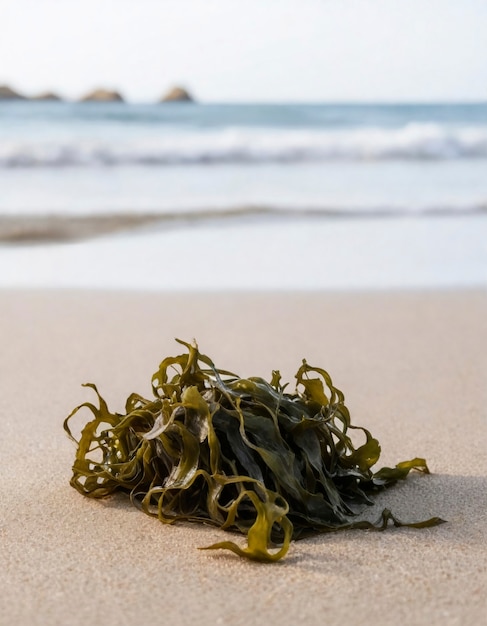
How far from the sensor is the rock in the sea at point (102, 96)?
1285 cm

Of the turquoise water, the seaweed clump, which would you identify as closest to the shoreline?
the turquoise water

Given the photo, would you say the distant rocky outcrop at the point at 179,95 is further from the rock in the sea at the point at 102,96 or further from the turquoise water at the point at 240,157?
the rock in the sea at the point at 102,96

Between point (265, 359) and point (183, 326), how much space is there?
0.53 m

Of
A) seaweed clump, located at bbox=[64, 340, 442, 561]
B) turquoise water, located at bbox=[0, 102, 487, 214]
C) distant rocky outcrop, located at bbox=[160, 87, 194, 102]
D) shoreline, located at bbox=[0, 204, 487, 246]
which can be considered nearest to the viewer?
seaweed clump, located at bbox=[64, 340, 442, 561]

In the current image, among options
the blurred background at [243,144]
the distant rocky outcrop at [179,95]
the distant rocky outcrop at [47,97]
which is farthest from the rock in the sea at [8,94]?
the distant rocky outcrop at [179,95]

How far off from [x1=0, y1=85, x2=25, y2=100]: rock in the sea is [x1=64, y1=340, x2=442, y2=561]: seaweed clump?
39.7 ft

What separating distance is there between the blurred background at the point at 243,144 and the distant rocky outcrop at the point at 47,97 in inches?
1.1

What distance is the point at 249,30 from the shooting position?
11203 mm

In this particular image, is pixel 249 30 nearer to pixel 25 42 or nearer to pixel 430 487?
pixel 25 42

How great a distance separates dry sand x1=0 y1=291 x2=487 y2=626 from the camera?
1.10m

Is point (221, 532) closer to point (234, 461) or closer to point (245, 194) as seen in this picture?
point (234, 461)

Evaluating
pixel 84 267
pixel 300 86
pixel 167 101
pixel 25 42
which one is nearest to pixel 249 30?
pixel 300 86

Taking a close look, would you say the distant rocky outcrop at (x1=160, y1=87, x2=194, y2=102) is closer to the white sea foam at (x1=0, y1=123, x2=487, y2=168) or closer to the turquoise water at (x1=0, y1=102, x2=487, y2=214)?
the turquoise water at (x1=0, y1=102, x2=487, y2=214)

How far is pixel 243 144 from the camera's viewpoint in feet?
32.7
